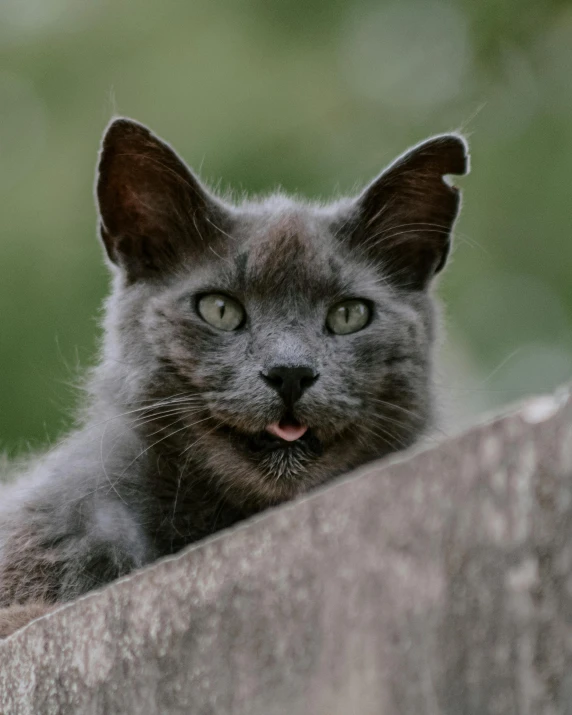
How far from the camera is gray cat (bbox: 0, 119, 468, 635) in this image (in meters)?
1.82

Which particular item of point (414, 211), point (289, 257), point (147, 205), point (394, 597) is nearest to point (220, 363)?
point (289, 257)

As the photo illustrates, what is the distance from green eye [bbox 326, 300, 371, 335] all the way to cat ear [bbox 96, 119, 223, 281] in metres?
0.30

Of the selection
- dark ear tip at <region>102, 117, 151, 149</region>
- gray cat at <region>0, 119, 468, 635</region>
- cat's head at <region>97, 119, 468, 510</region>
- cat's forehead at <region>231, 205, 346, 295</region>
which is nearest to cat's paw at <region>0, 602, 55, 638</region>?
gray cat at <region>0, 119, 468, 635</region>

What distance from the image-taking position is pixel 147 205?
2143 mm

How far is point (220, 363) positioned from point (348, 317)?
0.29m

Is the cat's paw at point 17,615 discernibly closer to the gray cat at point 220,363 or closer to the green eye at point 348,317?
the gray cat at point 220,363

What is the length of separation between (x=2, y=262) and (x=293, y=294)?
2.29 metres

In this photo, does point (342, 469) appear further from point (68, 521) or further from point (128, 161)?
point (128, 161)

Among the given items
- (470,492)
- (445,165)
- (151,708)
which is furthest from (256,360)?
(470,492)

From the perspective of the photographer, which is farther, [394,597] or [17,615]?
[17,615]

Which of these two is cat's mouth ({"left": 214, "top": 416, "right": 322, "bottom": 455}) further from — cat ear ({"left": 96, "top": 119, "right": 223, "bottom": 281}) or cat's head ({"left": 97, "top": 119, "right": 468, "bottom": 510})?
cat ear ({"left": 96, "top": 119, "right": 223, "bottom": 281})

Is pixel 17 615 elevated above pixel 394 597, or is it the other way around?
pixel 394 597

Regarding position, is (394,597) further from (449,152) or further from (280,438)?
(449,152)

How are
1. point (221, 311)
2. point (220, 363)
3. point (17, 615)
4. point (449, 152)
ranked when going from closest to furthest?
point (17, 615), point (220, 363), point (221, 311), point (449, 152)
